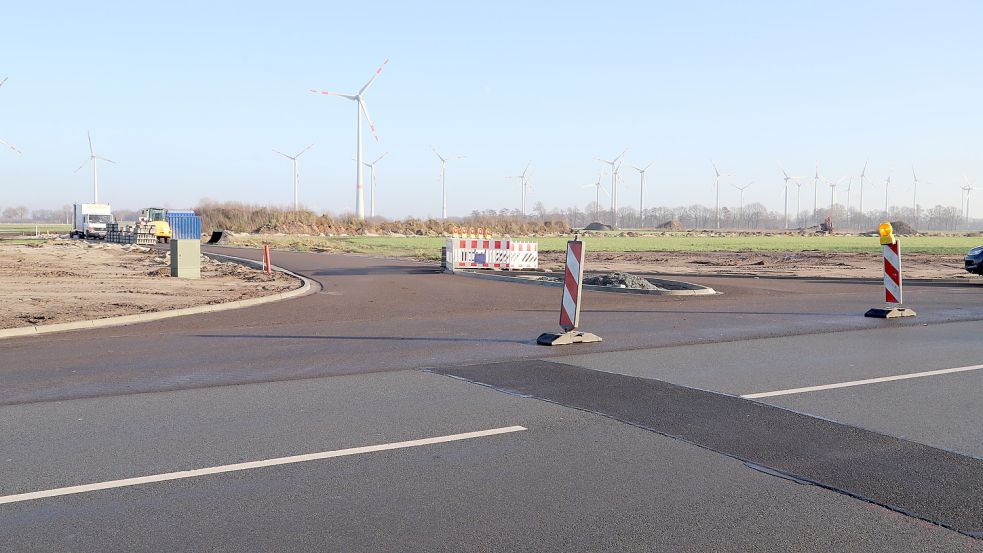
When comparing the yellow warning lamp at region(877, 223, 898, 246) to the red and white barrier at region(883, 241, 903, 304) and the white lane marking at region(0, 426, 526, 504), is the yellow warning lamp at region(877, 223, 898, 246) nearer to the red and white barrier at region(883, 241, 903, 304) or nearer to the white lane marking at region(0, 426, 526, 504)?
the red and white barrier at region(883, 241, 903, 304)

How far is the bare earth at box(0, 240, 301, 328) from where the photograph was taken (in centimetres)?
1577

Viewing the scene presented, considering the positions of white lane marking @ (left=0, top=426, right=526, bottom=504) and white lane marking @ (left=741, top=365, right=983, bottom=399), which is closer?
white lane marking @ (left=0, top=426, right=526, bottom=504)

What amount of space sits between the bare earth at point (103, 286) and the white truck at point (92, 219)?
29736mm

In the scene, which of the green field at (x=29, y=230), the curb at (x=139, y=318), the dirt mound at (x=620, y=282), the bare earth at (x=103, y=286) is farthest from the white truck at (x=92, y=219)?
the dirt mound at (x=620, y=282)

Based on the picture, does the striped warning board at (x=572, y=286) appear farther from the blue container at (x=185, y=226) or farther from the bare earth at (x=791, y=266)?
the blue container at (x=185, y=226)

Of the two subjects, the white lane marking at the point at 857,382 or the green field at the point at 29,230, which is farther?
the green field at the point at 29,230

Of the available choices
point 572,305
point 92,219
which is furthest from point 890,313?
point 92,219

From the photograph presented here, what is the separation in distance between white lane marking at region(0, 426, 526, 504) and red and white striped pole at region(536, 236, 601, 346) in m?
4.93

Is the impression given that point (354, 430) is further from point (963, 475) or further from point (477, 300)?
point (477, 300)

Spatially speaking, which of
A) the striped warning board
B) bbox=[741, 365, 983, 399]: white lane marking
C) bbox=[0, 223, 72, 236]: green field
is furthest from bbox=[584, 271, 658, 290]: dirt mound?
bbox=[0, 223, 72, 236]: green field

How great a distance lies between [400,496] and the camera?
17.0 feet

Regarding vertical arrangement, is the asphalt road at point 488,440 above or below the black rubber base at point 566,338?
below

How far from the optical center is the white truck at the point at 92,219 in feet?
210

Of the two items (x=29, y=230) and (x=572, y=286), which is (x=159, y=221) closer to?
(x=29, y=230)
